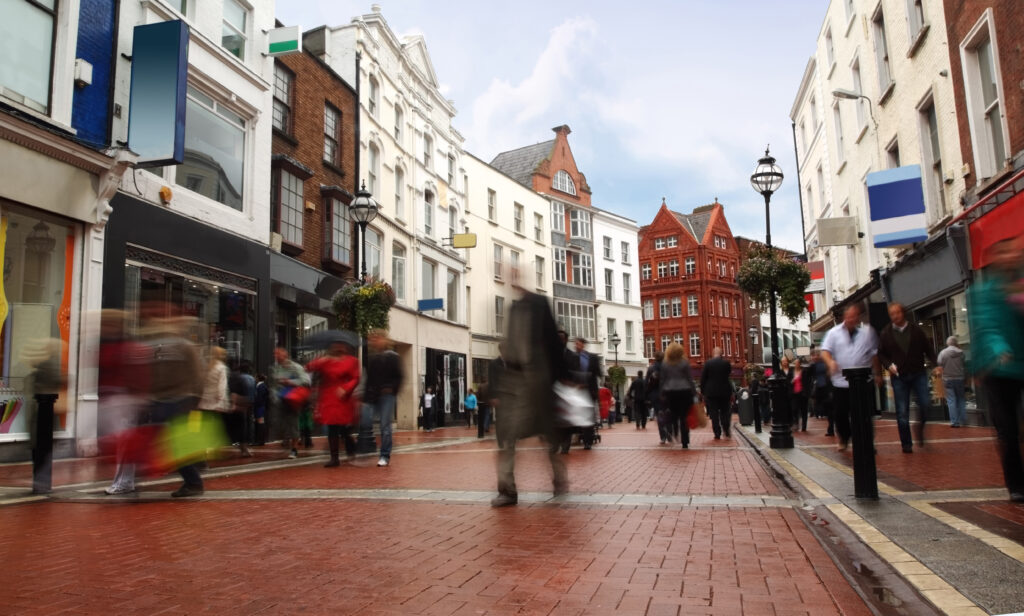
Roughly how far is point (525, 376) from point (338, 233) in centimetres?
1706

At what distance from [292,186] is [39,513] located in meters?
14.2


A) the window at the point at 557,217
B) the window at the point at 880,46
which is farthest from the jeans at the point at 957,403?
the window at the point at 557,217

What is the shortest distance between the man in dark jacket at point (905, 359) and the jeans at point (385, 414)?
618 centimetres

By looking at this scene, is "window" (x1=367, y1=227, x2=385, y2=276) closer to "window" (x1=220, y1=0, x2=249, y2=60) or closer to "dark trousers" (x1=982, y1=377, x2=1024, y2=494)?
"window" (x1=220, y1=0, x2=249, y2=60)

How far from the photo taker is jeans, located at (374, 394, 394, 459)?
944cm

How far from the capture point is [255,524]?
527cm

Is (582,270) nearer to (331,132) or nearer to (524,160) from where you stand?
(524,160)

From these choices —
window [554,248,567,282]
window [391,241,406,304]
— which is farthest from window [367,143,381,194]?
window [554,248,567,282]

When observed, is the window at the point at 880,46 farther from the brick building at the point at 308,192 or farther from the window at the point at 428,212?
the window at the point at 428,212

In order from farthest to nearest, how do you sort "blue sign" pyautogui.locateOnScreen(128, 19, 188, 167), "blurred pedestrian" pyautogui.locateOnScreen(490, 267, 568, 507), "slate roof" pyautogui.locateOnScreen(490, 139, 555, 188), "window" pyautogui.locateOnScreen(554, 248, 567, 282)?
"slate roof" pyautogui.locateOnScreen(490, 139, 555, 188), "window" pyautogui.locateOnScreen(554, 248, 567, 282), "blue sign" pyautogui.locateOnScreen(128, 19, 188, 167), "blurred pedestrian" pyautogui.locateOnScreen(490, 267, 568, 507)

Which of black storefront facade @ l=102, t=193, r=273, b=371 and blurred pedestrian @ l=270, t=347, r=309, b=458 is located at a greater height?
black storefront facade @ l=102, t=193, r=273, b=371

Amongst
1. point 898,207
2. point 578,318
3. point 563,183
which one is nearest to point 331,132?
point 898,207

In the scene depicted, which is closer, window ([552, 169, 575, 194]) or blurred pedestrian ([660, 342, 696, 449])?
blurred pedestrian ([660, 342, 696, 449])

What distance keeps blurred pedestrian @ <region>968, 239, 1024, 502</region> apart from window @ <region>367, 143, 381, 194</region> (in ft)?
71.0
